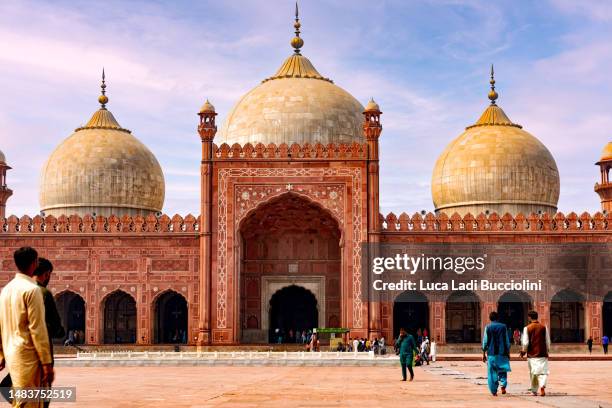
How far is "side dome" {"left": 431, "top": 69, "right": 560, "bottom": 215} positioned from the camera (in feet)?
108

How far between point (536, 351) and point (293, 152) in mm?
17739

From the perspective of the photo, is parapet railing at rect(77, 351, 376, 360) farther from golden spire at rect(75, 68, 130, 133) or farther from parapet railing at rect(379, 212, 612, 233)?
golden spire at rect(75, 68, 130, 133)

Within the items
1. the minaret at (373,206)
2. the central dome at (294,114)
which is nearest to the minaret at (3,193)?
the central dome at (294,114)

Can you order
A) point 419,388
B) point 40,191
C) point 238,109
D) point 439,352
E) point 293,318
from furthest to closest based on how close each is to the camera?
point 40,191, point 238,109, point 293,318, point 439,352, point 419,388

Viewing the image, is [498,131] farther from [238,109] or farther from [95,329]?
[95,329]

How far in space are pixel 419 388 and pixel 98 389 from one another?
4.03 metres

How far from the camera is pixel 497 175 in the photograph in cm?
3284

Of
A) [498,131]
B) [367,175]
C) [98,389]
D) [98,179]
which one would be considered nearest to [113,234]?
[98,179]

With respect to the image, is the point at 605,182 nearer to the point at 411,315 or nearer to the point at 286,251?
the point at 411,315

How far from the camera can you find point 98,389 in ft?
38.4

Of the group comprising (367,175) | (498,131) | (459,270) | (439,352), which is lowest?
(439,352)

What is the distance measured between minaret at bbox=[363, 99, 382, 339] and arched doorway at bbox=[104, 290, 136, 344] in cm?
821

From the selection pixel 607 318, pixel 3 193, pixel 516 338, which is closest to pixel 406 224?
pixel 516 338

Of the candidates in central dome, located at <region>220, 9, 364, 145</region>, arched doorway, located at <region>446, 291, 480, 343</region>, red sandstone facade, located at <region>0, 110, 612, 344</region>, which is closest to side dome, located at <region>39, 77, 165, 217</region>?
central dome, located at <region>220, 9, 364, 145</region>
